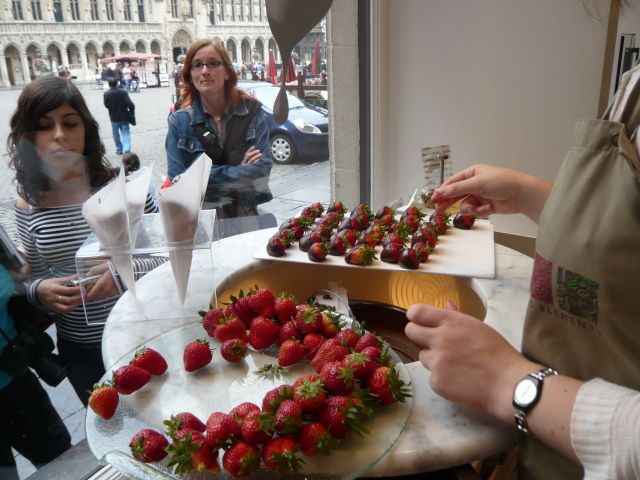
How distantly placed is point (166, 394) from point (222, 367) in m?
0.11

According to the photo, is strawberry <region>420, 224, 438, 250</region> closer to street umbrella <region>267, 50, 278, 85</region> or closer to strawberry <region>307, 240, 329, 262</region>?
strawberry <region>307, 240, 329, 262</region>

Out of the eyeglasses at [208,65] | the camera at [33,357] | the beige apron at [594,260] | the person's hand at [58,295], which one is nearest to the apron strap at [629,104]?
the beige apron at [594,260]

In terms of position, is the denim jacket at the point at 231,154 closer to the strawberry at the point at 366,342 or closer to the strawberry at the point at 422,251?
the strawberry at the point at 422,251

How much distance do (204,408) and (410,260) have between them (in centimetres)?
62

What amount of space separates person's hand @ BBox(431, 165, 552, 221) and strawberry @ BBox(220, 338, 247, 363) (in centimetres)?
60

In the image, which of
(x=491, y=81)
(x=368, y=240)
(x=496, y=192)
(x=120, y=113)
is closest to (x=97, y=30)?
(x=120, y=113)

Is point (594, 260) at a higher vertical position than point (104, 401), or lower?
higher

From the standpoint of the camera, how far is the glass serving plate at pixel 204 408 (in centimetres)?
70

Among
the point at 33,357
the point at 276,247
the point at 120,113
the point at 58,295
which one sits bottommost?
the point at 33,357

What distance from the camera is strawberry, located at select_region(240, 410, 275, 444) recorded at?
0.68 metres

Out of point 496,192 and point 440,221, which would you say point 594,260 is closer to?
point 496,192

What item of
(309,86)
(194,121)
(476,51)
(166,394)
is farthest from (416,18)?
(166,394)

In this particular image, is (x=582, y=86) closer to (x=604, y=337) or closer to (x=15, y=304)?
(x=604, y=337)

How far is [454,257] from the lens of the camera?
1.34 metres
